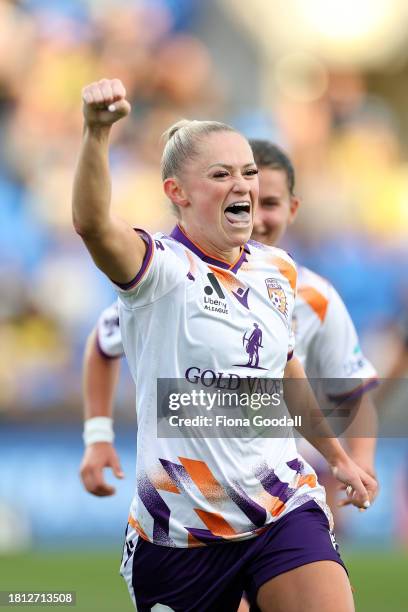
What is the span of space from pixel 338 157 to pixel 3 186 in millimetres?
4401

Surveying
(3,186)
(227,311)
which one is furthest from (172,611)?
(3,186)

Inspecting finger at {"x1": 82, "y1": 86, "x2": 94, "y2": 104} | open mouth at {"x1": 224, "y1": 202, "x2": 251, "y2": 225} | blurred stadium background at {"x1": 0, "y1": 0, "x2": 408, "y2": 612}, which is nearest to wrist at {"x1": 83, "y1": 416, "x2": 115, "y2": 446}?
open mouth at {"x1": 224, "y1": 202, "x2": 251, "y2": 225}

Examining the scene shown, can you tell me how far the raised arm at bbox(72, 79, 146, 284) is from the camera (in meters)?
3.05

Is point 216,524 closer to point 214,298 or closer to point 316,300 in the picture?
point 214,298

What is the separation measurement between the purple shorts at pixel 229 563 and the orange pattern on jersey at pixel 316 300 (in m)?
1.43

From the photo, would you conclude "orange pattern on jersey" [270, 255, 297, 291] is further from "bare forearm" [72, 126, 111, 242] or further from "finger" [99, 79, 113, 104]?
"finger" [99, 79, 113, 104]

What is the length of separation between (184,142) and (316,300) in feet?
4.55

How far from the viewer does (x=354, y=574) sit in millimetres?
8328

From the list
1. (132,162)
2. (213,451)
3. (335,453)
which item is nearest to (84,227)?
(213,451)

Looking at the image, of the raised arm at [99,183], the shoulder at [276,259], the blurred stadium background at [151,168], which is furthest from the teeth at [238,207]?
the blurred stadium background at [151,168]

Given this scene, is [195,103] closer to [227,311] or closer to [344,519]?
[344,519]

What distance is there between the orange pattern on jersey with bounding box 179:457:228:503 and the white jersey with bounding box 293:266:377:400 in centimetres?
142

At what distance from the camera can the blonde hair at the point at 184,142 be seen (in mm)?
3840

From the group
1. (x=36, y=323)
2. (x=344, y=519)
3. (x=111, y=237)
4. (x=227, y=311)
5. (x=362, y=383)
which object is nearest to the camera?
(x=111, y=237)
